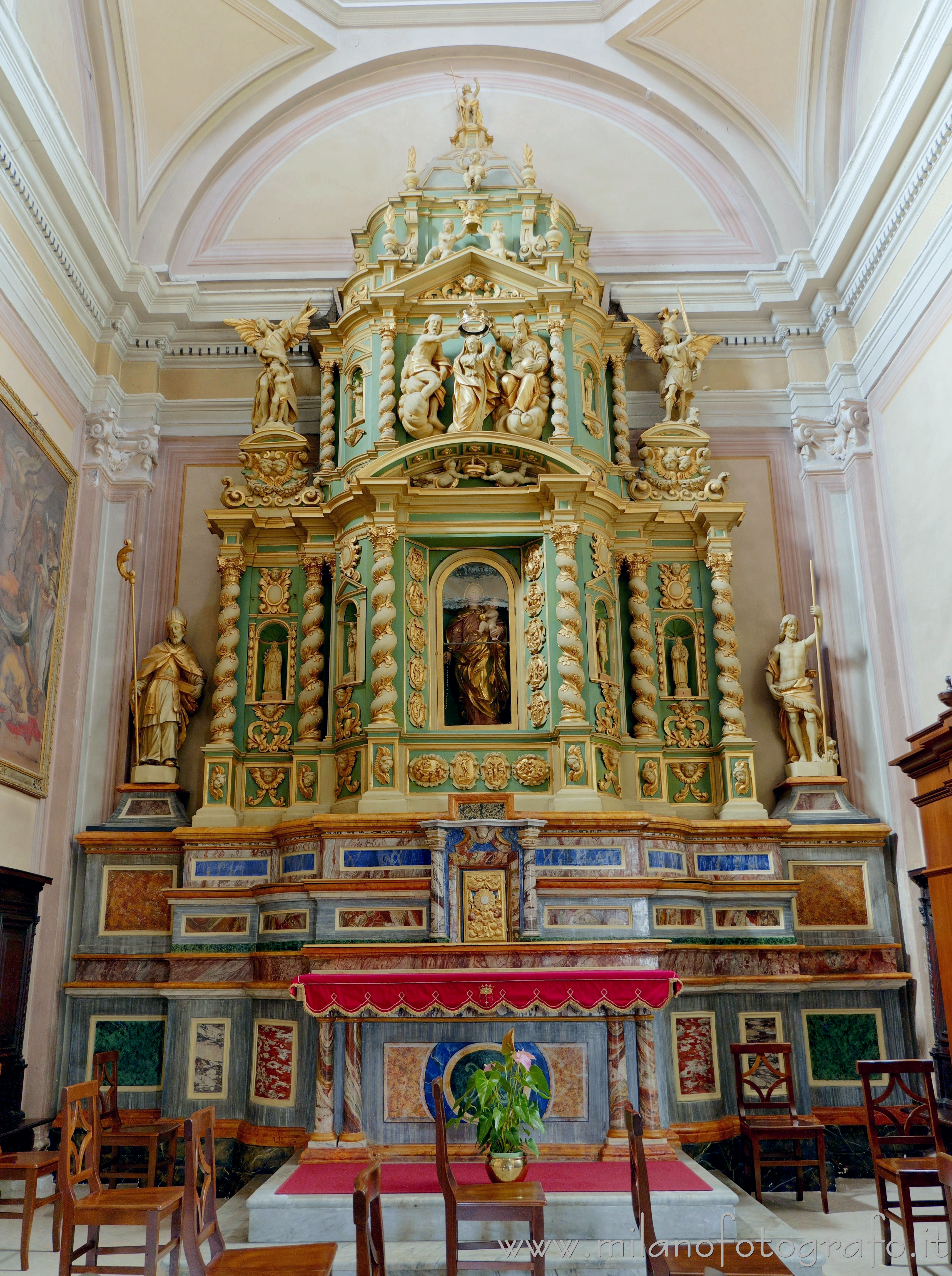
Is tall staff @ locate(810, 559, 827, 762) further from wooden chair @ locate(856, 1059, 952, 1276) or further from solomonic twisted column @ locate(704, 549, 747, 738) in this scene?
wooden chair @ locate(856, 1059, 952, 1276)

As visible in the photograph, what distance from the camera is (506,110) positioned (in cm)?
1312

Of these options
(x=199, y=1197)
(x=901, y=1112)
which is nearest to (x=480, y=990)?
(x=199, y=1197)

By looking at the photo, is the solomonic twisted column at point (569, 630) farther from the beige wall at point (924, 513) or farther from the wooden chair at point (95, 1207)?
the wooden chair at point (95, 1207)

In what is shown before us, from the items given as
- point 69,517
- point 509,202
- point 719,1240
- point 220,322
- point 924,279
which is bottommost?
point 719,1240

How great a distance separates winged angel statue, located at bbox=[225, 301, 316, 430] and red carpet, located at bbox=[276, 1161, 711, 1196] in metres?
7.09

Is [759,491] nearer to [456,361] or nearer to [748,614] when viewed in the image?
[748,614]

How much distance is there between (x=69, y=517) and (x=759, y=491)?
679 cm

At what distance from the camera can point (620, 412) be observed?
11758 mm

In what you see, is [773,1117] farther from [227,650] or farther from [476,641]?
[227,650]

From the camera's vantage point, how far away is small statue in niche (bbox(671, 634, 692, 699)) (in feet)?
35.6

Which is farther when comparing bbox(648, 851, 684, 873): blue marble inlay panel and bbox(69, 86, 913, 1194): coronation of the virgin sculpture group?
bbox(648, 851, 684, 873): blue marble inlay panel

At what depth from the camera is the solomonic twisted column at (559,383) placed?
10.9m

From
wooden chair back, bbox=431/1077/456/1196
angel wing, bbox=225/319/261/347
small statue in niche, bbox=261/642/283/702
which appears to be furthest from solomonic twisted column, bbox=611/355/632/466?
wooden chair back, bbox=431/1077/456/1196

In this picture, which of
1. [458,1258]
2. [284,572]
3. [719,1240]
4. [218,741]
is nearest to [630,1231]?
[719,1240]
